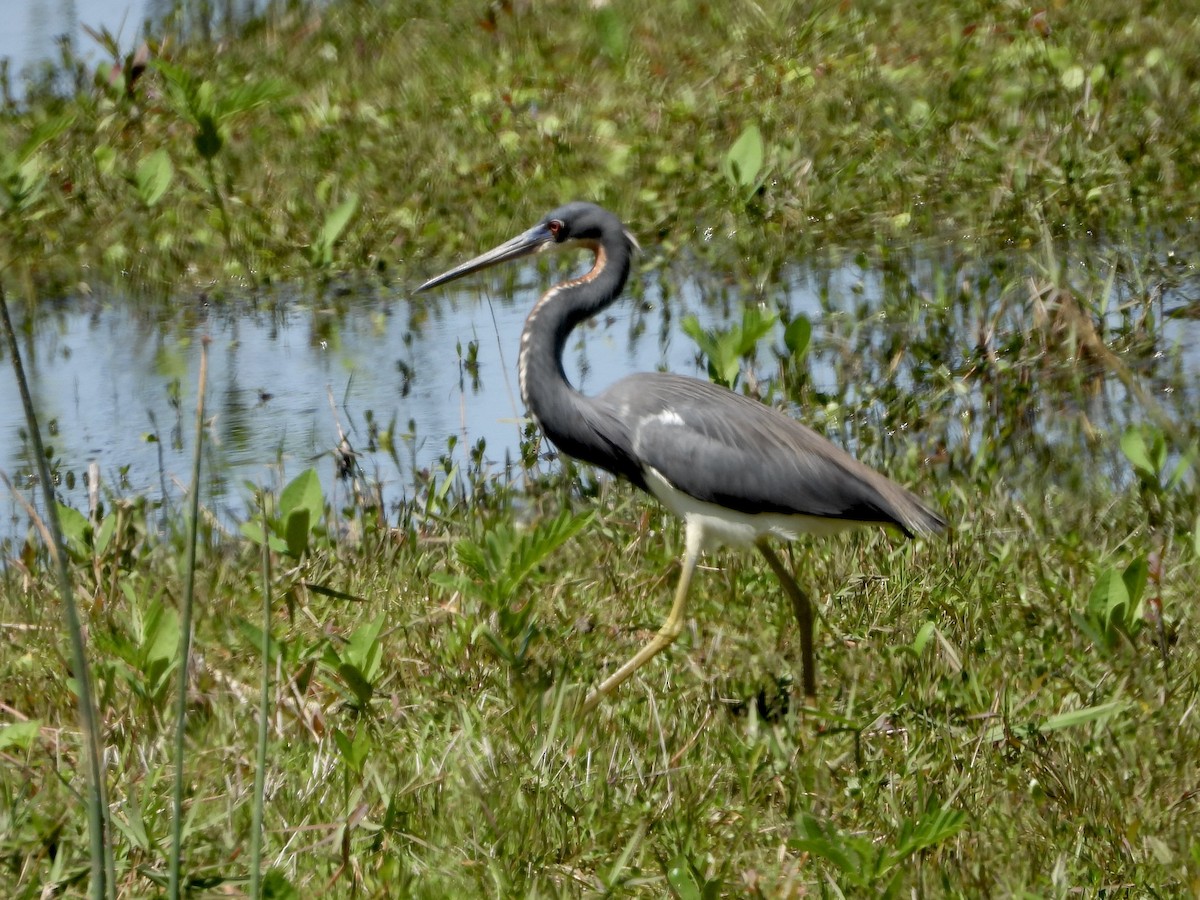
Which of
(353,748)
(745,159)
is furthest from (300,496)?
(745,159)

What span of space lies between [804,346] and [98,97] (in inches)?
222

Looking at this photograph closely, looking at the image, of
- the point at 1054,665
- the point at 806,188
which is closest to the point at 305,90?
the point at 806,188

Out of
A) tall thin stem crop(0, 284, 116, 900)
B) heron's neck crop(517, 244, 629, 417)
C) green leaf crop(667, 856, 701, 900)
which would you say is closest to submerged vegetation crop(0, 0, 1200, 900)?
green leaf crop(667, 856, 701, 900)

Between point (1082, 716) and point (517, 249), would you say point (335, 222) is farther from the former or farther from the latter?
point (1082, 716)

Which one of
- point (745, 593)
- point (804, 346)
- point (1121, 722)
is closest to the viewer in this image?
point (1121, 722)

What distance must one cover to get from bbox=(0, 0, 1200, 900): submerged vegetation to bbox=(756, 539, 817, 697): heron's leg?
73 mm

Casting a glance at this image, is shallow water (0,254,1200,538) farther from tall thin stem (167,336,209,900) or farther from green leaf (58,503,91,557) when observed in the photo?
tall thin stem (167,336,209,900)

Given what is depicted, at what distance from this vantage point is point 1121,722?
3932 millimetres

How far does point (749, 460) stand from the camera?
195 inches

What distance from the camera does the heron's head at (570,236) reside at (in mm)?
5648

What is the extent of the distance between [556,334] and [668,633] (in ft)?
3.60

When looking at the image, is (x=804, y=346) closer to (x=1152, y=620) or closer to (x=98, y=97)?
(x=1152, y=620)

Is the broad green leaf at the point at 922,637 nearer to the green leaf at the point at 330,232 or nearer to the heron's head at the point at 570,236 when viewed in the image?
the heron's head at the point at 570,236

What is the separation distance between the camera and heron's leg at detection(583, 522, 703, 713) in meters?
4.38
